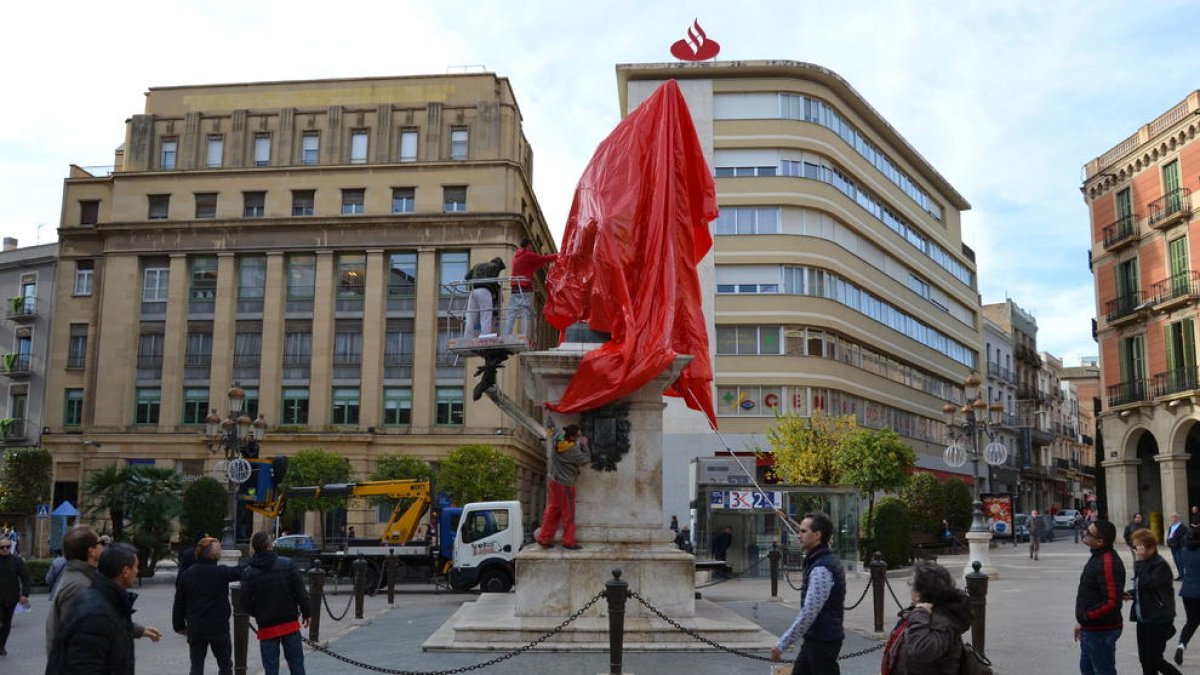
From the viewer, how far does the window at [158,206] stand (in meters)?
52.7

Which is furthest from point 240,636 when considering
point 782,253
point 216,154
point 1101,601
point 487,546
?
point 216,154

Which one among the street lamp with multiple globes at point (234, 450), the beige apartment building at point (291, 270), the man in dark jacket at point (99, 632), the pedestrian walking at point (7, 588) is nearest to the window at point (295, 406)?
the beige apartment building at point (291, 270)

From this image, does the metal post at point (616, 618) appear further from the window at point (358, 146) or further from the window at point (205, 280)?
the window at point (205, 280)

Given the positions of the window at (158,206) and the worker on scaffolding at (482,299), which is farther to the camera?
the window at (158,206)

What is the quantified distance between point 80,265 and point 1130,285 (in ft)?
165

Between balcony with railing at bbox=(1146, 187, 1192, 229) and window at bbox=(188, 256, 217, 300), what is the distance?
42761mm

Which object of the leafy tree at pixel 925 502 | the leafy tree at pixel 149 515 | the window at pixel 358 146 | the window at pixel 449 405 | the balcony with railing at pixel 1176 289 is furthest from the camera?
Result: the window at pixel 358 146

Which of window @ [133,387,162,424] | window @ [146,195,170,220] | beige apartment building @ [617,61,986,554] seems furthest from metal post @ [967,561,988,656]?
window @ [146,195,170,220]

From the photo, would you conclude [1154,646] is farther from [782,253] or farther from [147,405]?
[147,405]

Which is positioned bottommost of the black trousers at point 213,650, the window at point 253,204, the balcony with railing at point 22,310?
the black trousers at point 213,650

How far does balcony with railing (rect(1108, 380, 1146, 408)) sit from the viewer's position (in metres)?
41.0

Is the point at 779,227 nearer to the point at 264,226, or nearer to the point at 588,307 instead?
the point at 264,226

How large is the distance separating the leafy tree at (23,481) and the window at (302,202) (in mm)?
16243

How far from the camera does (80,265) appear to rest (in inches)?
2111
